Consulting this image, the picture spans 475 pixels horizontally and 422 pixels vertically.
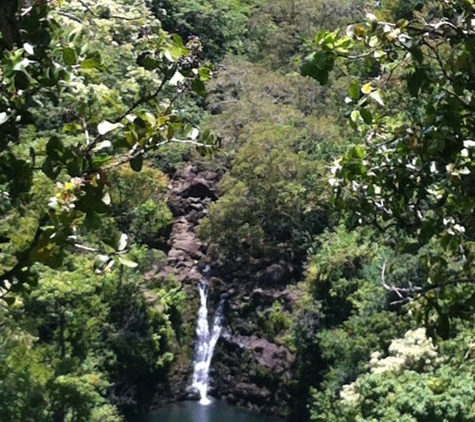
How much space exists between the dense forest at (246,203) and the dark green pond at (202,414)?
430 millimetres

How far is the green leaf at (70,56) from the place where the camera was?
5.45 feet

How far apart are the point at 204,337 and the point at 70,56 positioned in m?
18.8

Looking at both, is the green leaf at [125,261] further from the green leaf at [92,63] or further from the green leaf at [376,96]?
the green leaf at [376,96]

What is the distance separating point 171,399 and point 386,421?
35.0ft

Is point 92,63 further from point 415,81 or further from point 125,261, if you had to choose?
point 415,81

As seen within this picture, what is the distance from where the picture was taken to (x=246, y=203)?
19219 mm

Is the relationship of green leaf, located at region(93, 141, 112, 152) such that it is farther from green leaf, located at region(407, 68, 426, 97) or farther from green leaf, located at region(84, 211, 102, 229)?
green leaf, located at region(407, 68, 426, 97)

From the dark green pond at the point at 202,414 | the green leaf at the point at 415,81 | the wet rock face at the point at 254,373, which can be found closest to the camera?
the green leaf at the point at 415,81

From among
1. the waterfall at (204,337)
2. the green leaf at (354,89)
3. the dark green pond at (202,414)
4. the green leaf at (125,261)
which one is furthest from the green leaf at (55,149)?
the waterfall at (204,337)

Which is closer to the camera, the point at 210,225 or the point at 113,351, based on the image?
the point at 113,351

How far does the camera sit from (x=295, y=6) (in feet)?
93.4

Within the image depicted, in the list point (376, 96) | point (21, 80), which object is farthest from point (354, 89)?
point (21, 80)

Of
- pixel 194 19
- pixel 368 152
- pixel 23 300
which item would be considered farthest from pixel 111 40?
pixel 368 152

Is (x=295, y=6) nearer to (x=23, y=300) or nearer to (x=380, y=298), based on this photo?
(x=380, y=298)
